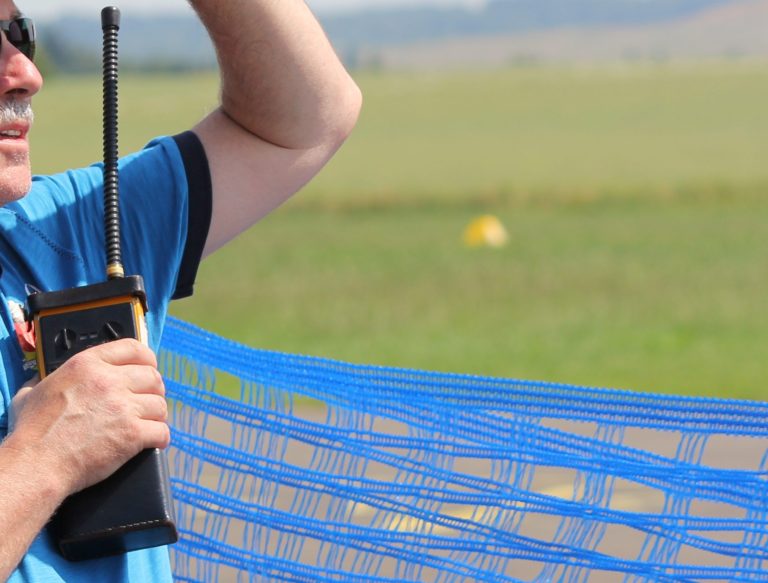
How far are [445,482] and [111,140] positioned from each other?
967 millimetres

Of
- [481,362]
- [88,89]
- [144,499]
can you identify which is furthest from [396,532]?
[88,89]

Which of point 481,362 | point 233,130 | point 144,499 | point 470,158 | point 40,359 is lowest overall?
point 470,158

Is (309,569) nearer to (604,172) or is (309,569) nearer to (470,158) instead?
(604,172)

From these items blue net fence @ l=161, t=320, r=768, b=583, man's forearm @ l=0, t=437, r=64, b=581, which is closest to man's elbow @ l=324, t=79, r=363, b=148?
blue net fence @ l=161, t=320, r=768, b=583

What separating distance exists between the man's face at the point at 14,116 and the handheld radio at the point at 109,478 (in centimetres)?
22

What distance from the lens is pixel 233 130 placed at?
8.25 ft

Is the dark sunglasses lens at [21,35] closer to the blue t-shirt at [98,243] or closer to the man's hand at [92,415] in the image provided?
the blue t-shirt at [98,243]

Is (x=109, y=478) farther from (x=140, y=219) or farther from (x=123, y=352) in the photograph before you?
(x=140, y=219)

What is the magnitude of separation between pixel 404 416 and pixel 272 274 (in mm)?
13854

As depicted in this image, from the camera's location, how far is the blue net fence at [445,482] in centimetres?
230

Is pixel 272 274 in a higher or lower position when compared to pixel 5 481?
lower

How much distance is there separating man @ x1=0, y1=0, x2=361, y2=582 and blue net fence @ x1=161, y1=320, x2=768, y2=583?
1.61 feet

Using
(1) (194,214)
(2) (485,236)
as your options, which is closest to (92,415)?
(1) (194,214)

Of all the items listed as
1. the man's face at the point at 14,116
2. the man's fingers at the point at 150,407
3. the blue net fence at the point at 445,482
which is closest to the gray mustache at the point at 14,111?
the man's face at the point at 14,116
